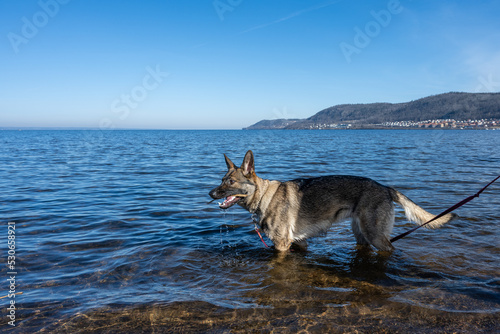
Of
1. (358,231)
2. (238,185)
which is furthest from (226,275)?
(358,231)

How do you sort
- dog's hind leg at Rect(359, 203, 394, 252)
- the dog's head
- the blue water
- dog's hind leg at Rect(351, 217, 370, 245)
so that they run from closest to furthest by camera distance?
the blue water, dog's hind leg at Rect(359, 203, 394, 252), dog's hind leg at Rect(351, 217, 370, 245), the dog's head

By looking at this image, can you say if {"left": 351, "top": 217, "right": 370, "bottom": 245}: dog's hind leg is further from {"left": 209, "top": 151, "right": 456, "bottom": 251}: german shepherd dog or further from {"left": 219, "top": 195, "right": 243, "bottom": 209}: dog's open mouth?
{"left": 219, "top": 195, "right": 243, "bottom": 209}: dog's open mouth

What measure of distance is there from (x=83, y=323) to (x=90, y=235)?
4572 mm

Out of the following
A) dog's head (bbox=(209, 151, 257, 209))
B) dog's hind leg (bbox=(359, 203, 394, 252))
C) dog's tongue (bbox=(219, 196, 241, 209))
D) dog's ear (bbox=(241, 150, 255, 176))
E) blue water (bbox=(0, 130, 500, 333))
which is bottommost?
blue water (bbox=(0, 130, 500, 333))

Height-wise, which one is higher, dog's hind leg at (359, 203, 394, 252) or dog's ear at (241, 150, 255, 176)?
dog's ear at (241, 150, 255, 176)

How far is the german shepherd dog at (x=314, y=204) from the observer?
6672 mm

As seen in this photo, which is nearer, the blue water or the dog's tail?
the blue water

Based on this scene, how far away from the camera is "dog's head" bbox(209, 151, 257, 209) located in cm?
705

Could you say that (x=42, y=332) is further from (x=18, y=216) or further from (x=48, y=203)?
(x=48, y=203)

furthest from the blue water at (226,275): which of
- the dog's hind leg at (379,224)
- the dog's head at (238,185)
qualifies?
the dog's head at (238,185)

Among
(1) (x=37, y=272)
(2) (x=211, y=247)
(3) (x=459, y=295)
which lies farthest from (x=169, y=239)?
(3) (x=459, y=295)

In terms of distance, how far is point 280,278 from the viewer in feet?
20.0

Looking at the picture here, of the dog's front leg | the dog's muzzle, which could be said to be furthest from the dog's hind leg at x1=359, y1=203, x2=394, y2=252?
the dog's muzzle

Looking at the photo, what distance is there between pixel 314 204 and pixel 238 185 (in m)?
1.85
